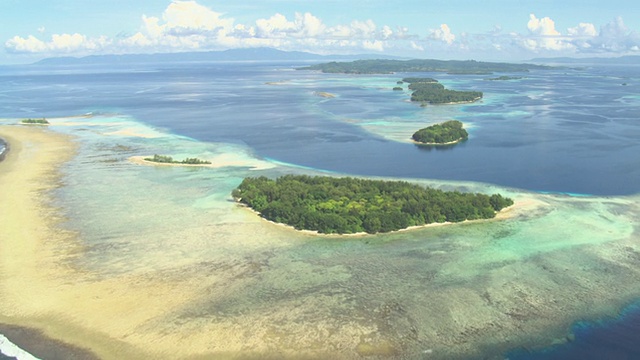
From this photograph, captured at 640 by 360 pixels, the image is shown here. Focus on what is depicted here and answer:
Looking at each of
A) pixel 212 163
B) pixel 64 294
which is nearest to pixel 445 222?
pixel 64 294

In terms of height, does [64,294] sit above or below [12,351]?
above

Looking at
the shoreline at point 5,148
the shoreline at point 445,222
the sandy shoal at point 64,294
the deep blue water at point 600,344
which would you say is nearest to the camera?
the deep blue water at point 600,344

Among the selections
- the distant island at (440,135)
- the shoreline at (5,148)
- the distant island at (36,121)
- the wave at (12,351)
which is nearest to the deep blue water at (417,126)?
the distant island at (440,135)

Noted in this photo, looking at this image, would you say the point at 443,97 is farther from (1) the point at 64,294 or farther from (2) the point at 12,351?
(2) the point at 12,351

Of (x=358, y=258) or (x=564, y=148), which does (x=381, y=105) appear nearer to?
(x=564, y=148)

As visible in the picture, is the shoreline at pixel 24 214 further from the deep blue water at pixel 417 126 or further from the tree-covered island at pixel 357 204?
the deep blue water at pixel 417 126

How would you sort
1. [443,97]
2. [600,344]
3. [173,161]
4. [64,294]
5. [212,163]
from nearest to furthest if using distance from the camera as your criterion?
[600,344] → [64,294] → [173,161] → [212,163] → [443,97]

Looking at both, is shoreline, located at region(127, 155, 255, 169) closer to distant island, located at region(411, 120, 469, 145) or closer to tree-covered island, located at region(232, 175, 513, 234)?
tree-covered island, located at region(232, 175, 513, 234)
